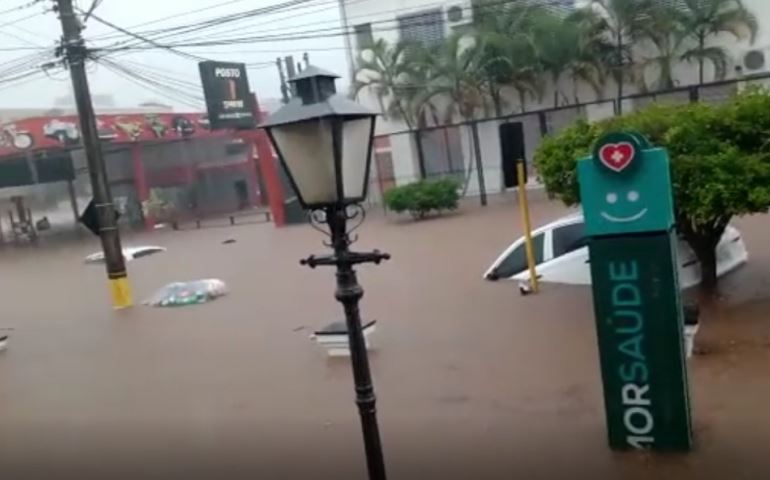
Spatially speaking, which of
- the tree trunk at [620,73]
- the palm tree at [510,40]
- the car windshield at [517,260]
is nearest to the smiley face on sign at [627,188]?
the car windshield at [517,260]

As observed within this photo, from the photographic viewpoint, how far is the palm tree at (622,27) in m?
14.2

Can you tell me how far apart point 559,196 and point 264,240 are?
32.2 feet

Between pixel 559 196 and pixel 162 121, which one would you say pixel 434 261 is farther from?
pixel 162 121

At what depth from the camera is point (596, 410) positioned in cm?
373

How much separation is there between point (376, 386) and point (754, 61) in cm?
1168

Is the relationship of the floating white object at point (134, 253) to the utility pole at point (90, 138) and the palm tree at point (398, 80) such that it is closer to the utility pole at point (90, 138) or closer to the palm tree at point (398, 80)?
the palm tree at point (398, 80)

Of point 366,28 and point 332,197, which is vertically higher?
point 366,28

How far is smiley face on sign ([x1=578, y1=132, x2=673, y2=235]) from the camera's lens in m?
2.93


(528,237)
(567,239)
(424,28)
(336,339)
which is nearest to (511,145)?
(528,237)

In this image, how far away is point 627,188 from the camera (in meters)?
2.95

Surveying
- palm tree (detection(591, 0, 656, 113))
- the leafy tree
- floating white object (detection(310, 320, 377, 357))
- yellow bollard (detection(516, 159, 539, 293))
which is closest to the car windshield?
yellow bollard (detection(516, 159, 539, 293))

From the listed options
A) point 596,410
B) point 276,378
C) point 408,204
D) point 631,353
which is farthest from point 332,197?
point 408,204

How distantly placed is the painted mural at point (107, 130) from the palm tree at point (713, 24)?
30.5 feet

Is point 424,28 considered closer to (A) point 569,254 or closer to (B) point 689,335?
(A) point 569,254
